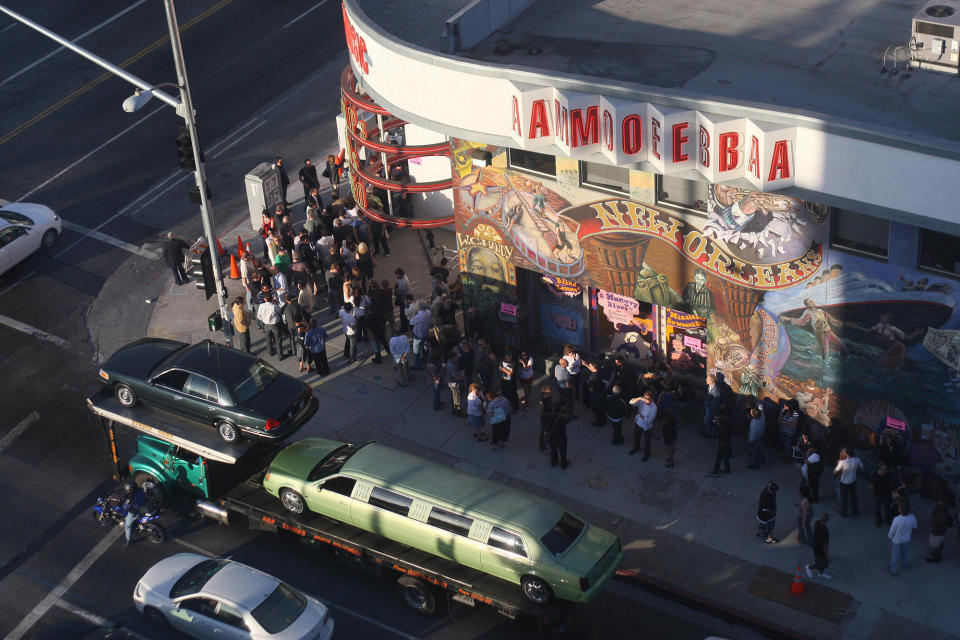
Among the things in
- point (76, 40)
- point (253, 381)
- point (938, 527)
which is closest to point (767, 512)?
point (938, 527)

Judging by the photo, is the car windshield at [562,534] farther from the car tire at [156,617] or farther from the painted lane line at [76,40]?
the painted lane line at [76,40]

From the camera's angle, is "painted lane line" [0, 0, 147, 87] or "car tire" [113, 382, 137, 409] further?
"painted lane line" [0, 0, 147, 87]

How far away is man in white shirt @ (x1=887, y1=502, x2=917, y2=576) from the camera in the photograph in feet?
76.0

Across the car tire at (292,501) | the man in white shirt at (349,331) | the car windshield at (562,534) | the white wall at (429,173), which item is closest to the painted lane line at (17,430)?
the man in white shirt at (349,331)

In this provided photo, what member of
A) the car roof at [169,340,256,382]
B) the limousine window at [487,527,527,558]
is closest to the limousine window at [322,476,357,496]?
the limousine window at [487,527,527,558]

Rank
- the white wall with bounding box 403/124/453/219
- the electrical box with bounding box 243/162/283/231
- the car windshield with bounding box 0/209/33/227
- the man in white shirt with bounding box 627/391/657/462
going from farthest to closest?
the electrical box with bounding box 243/162/283/231 < the car windshield with bounding box 0/209/33/227 < the white wall with bounding box 403/124/453/219 < the man in white shirt with bounding box 627/391/657/462

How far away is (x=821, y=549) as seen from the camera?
23.4 m

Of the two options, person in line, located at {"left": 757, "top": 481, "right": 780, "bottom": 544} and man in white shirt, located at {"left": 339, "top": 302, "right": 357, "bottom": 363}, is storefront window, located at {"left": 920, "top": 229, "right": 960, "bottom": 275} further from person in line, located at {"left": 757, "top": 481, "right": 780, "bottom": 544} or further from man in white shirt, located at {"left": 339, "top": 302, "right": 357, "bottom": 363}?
man in white shirt, located at {"left": 339, "top": 302, "right": 357, "bottom": 363}

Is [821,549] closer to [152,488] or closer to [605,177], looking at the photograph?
[605,177]

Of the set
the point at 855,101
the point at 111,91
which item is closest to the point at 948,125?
the point at 855,101

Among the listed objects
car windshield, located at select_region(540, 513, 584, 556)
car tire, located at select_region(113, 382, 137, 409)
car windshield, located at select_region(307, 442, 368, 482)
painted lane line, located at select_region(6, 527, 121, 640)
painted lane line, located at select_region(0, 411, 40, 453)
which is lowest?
painted lane line, located at select_region(6, 527, 121, 640)

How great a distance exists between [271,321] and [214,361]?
4656 millimetres

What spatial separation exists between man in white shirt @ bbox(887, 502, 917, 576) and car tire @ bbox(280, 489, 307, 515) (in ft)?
36.7

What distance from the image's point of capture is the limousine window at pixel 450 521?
22859 millimetres
